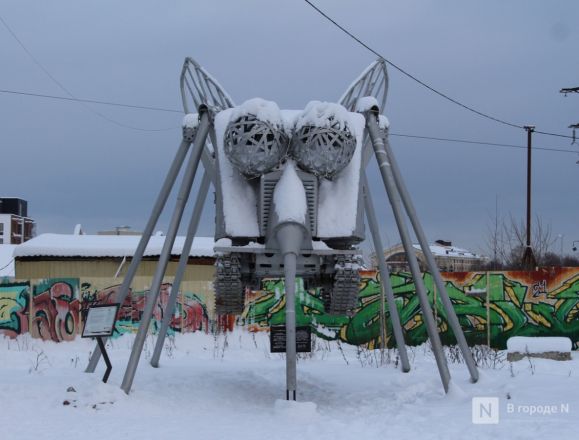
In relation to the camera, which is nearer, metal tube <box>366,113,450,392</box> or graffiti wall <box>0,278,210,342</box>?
metal tube <box>366,113,450,392</box>

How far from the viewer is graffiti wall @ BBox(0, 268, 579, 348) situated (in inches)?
848

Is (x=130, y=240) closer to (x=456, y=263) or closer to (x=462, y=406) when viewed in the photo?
(x=462, y=406)

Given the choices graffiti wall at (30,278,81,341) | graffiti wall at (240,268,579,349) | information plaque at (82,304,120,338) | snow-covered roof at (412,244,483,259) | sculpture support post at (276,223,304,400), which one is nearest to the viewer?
sculpture support post at (276,223,304,400)

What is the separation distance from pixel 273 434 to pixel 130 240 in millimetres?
22934

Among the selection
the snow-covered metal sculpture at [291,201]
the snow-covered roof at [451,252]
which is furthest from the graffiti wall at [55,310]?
the snow-covered roof at [451,252]

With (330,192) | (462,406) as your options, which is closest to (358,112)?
(330,192)

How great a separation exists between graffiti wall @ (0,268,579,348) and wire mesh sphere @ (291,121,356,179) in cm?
1138

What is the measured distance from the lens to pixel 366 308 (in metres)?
22.2

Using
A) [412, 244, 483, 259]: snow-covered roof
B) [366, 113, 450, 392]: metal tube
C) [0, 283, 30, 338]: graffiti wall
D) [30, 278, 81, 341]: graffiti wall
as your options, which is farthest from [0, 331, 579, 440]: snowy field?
[412, 244, 483, 259]: snow-covered roof

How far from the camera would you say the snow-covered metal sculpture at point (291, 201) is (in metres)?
9.95

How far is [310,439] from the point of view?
25.9ft

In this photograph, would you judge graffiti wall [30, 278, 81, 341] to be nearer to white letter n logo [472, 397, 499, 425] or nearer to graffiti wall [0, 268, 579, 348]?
graffiti wall [0, 268, 579, 348]

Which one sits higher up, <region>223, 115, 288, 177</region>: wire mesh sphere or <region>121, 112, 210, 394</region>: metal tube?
<region>223, 115, 288, 177</region>: wire mesh sphere

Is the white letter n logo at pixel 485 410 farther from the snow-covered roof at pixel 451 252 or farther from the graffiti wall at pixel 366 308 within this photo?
the snow-covered roof at pixel 451 252
